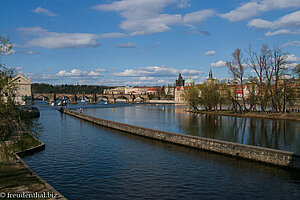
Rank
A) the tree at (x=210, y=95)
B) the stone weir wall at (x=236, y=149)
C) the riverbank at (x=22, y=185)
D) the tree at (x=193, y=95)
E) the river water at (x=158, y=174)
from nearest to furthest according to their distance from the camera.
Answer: the riverbank at (x=22, y=185) < the river water at (x=158, y=174) < the stone weir wall at (x=236, y=149) < the tree at (x=210, y=95) < the tree at (x=193, y=95)

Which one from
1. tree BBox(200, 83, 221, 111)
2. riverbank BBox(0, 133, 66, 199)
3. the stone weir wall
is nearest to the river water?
the stone weir wall

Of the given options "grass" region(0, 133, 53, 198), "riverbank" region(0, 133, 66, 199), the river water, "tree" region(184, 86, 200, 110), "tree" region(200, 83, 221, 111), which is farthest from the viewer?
"tree" region(184, 86, 200, 110)

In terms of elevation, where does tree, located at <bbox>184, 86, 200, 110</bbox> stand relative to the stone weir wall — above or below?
above

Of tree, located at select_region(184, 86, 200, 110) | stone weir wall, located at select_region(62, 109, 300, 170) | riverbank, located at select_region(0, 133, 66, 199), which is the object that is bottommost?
stone weir wall, located at select_region(62, 109, 300, 170)

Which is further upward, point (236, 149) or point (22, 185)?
point (22, 185)

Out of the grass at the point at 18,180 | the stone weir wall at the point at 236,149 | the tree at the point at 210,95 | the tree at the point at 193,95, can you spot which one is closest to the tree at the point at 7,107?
the grass at the point at 18,180

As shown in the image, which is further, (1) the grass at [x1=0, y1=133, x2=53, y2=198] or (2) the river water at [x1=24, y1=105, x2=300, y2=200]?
(2) the river water at [x1=24, y1=105, x2=300, y2=200]

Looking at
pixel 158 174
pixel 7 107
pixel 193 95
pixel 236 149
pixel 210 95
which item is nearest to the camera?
pixel 7 107

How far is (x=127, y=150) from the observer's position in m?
30.7

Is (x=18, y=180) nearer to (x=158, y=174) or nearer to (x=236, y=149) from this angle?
(x=158, y=174)

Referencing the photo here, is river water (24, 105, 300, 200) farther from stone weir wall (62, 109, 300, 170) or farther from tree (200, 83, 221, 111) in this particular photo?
tree (200, 83, 221, 111)

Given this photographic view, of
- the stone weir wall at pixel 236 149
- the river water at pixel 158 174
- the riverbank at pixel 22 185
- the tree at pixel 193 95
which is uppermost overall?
the tree at pixel 193 95

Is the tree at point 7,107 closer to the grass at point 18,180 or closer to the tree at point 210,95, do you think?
the grass at point 18,180

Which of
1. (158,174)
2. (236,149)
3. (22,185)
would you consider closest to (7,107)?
(22,185)
